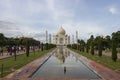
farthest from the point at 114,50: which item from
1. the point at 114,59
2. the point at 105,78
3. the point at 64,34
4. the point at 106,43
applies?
the point at 64,34

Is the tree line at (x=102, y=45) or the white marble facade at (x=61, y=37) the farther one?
the white marble facade at (x=61, y=37)

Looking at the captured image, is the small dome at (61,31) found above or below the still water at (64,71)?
above

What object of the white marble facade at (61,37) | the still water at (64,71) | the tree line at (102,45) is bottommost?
the still water at (64,71)

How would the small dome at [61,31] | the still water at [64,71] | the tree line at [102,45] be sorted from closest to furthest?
the still water at [64,71] → the tree line at [102,45] → the small dome at [61,31]

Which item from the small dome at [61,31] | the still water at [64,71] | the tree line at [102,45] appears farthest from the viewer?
the small dome at [61,31]

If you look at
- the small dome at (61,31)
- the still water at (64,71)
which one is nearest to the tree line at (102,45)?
the still water at (64,71)

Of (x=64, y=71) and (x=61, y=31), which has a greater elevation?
(x=61, y=31)

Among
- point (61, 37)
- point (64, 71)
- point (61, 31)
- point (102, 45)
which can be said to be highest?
point (61, 31)

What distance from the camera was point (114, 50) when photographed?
16.5 meters

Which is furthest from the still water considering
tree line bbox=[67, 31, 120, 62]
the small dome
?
the small dome

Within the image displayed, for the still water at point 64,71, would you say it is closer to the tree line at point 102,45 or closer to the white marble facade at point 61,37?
the tree line at point 102,45

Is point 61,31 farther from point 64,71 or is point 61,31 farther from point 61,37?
point 64,71

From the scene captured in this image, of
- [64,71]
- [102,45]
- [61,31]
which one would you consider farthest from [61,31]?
[64,71]

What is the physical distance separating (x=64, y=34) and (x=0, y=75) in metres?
89.8
